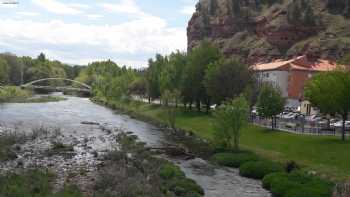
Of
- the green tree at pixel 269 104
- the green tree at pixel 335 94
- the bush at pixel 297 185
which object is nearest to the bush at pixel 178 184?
the bush at pixel 297 185

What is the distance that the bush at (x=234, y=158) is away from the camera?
51291 millimetres

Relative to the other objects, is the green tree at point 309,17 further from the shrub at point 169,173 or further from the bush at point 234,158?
the shrub at point 169,173

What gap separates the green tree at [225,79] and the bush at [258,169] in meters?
44.5

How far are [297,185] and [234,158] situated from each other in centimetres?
1365

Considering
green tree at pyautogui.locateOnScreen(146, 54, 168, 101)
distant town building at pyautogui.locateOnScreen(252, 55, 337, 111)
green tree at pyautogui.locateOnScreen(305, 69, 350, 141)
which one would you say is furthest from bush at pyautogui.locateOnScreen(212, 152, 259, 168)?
distant town building at pyautogui.locateOnScreen(252, 55, 337, 111)

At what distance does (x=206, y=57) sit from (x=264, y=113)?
1314 inches

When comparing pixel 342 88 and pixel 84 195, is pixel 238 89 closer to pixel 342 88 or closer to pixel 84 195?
pixel 342 88

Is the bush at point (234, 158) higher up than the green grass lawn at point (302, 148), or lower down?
lower down

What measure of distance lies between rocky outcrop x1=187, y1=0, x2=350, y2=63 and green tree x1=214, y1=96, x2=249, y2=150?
8923cm

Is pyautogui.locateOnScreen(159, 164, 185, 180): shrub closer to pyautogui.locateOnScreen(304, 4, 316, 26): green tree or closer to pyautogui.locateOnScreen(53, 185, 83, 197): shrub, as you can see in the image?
pyautogui.locateOnScreen(53, 185, 83, 197): shrub

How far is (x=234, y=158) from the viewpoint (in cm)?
5219

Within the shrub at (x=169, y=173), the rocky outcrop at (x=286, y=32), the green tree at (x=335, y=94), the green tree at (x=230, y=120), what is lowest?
the shrub at (x=169, y=173)

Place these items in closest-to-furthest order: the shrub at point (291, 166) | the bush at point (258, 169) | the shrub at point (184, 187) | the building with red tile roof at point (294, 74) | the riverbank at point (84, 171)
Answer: the riverbank at point (84, 171)
the shrub at point (184, 187)
the bush at point (258, 169)
the shrub at point (291, 166)
the building with red tile roof at point (294, 74)

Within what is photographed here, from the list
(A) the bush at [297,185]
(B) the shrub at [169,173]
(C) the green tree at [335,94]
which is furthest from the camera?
(C) the green tree at [335,94]
